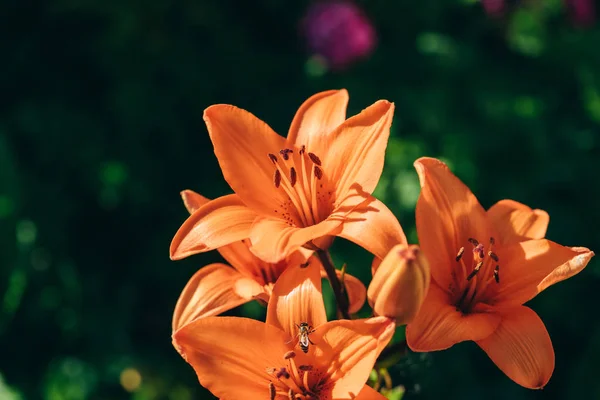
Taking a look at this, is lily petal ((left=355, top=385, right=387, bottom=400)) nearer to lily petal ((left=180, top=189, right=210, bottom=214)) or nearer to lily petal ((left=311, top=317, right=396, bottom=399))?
lily petal ((left=311, top=317, right=396, bottom=399))

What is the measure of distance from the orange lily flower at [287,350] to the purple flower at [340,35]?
2.75 metres

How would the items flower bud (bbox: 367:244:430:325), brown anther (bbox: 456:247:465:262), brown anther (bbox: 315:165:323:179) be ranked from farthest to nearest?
1. brown anther (bbox: 315:165:323:179)
2. brown anther (bbox: 456:247:465:262)
3. flower bud (bbox: 367:244:430:325)

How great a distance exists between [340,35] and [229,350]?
3.03 meters

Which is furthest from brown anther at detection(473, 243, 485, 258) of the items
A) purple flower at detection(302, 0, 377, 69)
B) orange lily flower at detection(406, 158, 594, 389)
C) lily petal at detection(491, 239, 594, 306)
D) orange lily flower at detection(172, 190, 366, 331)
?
purple flower at detection(302, 0, 377, 69)

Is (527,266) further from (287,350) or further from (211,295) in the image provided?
(211,295)

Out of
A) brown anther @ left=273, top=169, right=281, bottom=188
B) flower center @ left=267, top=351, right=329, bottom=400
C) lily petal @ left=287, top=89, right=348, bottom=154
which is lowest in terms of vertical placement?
flower center @ left=267, top=351, right=329, bottom=400

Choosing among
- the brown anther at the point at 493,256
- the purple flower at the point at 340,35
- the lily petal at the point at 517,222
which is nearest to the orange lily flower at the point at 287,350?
the brown anther at the point at 493,256

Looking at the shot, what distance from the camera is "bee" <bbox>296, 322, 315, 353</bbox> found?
1752 mm

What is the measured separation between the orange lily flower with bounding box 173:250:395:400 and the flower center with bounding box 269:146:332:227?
7.6 inches

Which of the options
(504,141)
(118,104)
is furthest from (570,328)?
(118,104)

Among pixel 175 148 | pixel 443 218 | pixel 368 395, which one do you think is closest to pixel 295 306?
pixel 368 395

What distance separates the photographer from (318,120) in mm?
2107

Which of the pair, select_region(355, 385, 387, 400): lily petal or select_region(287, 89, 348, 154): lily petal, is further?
select_region(287, 89, 348, 154): lily petal

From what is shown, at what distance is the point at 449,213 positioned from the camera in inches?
78.8
